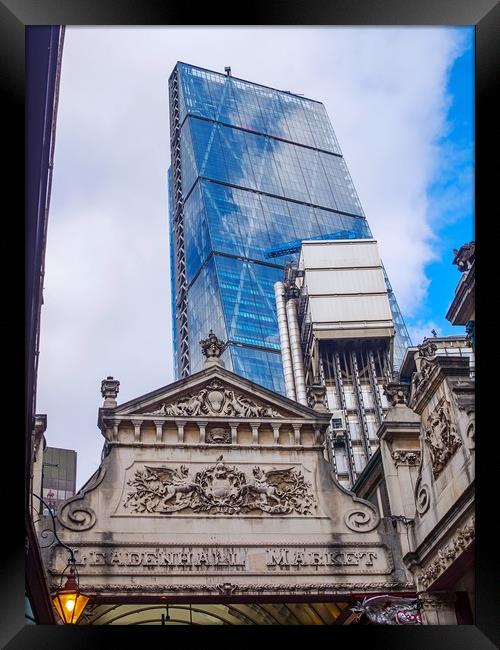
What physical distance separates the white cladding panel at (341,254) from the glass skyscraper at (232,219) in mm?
17739

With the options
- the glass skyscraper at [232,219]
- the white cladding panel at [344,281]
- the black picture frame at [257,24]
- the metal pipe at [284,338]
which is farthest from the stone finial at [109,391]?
the metal pipe at [284,338]

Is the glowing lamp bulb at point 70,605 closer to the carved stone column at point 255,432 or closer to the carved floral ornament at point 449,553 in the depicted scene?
the carved stone column at point 255,432

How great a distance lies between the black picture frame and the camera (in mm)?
9836

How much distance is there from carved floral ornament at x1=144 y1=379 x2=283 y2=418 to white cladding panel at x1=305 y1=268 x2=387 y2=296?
1420 cm

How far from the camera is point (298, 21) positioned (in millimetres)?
10023

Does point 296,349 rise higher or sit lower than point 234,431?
higher

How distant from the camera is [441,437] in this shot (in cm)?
1697

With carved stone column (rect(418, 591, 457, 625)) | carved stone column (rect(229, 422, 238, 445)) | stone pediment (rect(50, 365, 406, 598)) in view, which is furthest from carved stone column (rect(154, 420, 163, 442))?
carved stone column (rect(418, 591, 457, 625))

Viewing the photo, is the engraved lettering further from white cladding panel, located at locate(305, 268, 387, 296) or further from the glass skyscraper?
the glass skyscraper

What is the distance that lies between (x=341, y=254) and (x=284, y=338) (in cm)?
3739

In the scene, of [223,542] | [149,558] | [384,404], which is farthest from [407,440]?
[384,404]

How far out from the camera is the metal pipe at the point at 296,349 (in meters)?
71.4

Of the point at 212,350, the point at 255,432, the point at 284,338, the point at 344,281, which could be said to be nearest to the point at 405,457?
the point at 255,432

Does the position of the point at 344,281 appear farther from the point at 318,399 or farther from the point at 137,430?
the point at 137,430
